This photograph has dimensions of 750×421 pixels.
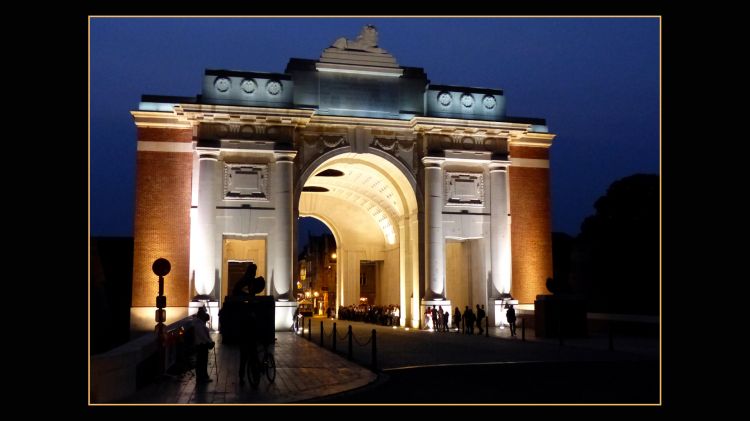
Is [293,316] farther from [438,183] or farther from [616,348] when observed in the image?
[616,348]

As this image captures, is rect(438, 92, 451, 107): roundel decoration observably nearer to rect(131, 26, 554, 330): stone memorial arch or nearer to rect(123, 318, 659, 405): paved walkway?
rect(131, 26, 554, 330): stone memorial arch

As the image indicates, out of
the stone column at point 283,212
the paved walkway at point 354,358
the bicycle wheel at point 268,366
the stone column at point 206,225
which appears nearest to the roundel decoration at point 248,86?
the stone column at point 283,212

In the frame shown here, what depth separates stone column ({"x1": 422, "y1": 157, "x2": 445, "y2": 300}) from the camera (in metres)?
34.9

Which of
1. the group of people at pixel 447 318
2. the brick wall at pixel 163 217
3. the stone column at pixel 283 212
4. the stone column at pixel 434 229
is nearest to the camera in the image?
the group of people at pixel 447 318

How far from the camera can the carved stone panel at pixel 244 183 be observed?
1339 inches

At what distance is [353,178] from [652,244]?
17678 mm

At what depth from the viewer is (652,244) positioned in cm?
4294

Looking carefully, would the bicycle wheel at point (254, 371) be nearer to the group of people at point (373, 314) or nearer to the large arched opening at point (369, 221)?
the large arched opening at point (369, 221)

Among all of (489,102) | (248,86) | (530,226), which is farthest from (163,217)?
(530,226)

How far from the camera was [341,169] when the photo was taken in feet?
130

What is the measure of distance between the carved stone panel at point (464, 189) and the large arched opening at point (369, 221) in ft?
5.74
